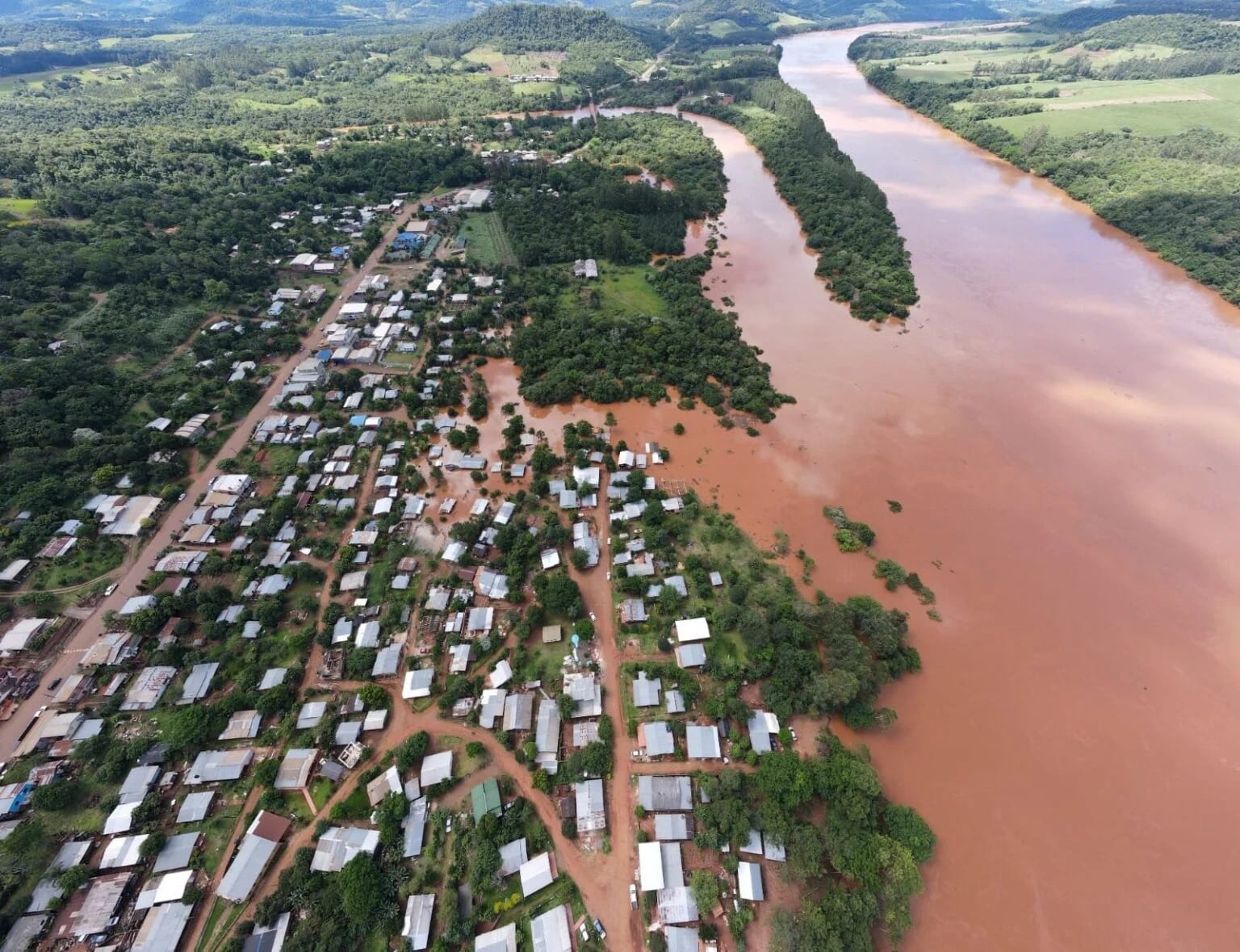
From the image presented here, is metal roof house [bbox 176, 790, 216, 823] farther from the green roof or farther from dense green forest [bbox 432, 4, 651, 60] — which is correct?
dense green forest [bbox 432, 4, 651, 60]

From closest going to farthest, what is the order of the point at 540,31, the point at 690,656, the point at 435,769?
the point at 435,769 → the point at 690,656 → the point at 540,31

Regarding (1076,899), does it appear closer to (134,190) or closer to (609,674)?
(609,674)

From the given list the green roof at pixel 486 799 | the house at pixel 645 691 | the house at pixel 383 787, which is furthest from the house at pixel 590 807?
the house at pixel 383 787

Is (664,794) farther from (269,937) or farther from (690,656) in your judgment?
(269,937)

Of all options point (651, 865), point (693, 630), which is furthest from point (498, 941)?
point (693, 630)

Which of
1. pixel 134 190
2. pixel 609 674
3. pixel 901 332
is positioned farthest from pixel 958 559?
pixel 134 190

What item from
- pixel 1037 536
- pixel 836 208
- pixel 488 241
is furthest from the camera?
pixel 836 208

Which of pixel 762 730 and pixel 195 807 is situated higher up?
pixel 762 730
